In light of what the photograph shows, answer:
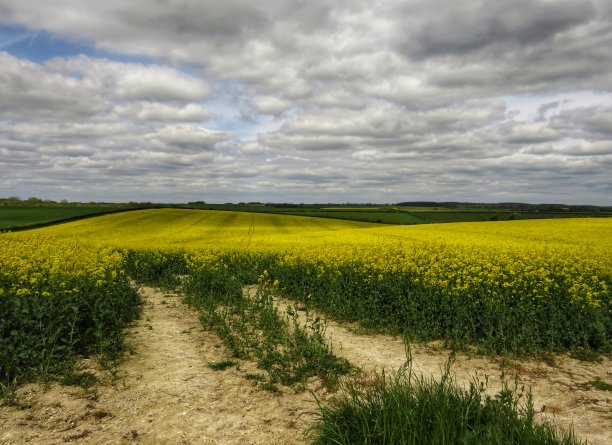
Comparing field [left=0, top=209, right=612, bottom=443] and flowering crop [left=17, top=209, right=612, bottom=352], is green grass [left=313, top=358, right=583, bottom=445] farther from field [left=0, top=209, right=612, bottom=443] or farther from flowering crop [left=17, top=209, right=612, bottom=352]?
flowering crop [left=17, top=209, right=612, bottom=352]

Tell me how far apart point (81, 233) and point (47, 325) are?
31.5m

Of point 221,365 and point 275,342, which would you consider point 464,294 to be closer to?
point 275,342

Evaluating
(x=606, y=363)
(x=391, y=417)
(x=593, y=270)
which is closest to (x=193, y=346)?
(x=391, y=417)

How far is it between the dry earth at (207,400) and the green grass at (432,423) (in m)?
0.74

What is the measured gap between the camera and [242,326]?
9.19 meters

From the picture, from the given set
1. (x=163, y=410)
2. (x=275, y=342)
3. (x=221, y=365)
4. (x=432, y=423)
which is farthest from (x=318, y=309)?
(x=432, y=423)

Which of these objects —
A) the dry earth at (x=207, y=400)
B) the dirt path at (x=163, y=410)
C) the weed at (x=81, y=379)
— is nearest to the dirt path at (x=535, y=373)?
the dry earth at (x=207, y=400)

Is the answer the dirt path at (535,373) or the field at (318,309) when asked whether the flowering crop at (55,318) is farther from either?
the dirt path at (535,373)

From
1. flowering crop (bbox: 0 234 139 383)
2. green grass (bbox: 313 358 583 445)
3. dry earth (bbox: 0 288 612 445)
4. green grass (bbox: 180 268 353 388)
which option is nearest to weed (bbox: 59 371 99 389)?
dry earth (bbox: 0 288 612 445)

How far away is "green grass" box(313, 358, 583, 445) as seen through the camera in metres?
3.51

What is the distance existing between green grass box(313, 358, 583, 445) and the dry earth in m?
0.74

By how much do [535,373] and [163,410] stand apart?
20.7ft

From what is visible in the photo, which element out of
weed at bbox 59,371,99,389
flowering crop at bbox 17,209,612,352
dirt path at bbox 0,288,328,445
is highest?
flowering crop at bbox 17,209,612,352

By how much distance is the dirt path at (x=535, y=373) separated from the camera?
5.25m
